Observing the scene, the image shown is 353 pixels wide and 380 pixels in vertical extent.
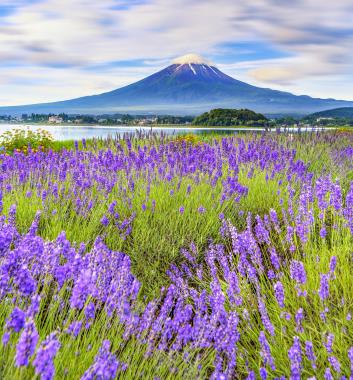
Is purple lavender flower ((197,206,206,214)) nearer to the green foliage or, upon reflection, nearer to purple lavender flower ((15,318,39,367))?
purple lavender flower ((15,318,39,367))

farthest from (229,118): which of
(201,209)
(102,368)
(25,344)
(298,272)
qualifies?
(25,344)

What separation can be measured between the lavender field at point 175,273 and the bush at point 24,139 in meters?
5.76

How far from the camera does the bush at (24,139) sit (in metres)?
12.2

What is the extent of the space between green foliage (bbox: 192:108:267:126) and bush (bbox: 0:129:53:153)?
18290mm

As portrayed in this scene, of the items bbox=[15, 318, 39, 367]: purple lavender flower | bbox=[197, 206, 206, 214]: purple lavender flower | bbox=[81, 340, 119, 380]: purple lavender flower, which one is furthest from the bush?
bbox=[15, 318, 39, 367]: purple lavender flower

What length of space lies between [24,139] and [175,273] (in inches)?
382

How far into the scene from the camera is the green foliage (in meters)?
31.3

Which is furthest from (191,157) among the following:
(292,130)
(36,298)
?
(292,130)

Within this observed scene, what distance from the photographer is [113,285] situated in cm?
238

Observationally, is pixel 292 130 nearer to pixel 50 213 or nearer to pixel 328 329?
pixel 50 213

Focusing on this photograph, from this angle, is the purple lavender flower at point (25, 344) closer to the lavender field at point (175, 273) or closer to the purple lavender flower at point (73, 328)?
the lavender field at point (175, 273)

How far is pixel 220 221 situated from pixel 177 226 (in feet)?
1.57

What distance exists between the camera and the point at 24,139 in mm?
12469

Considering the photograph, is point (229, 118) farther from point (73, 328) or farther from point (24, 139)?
point (73, 328)
